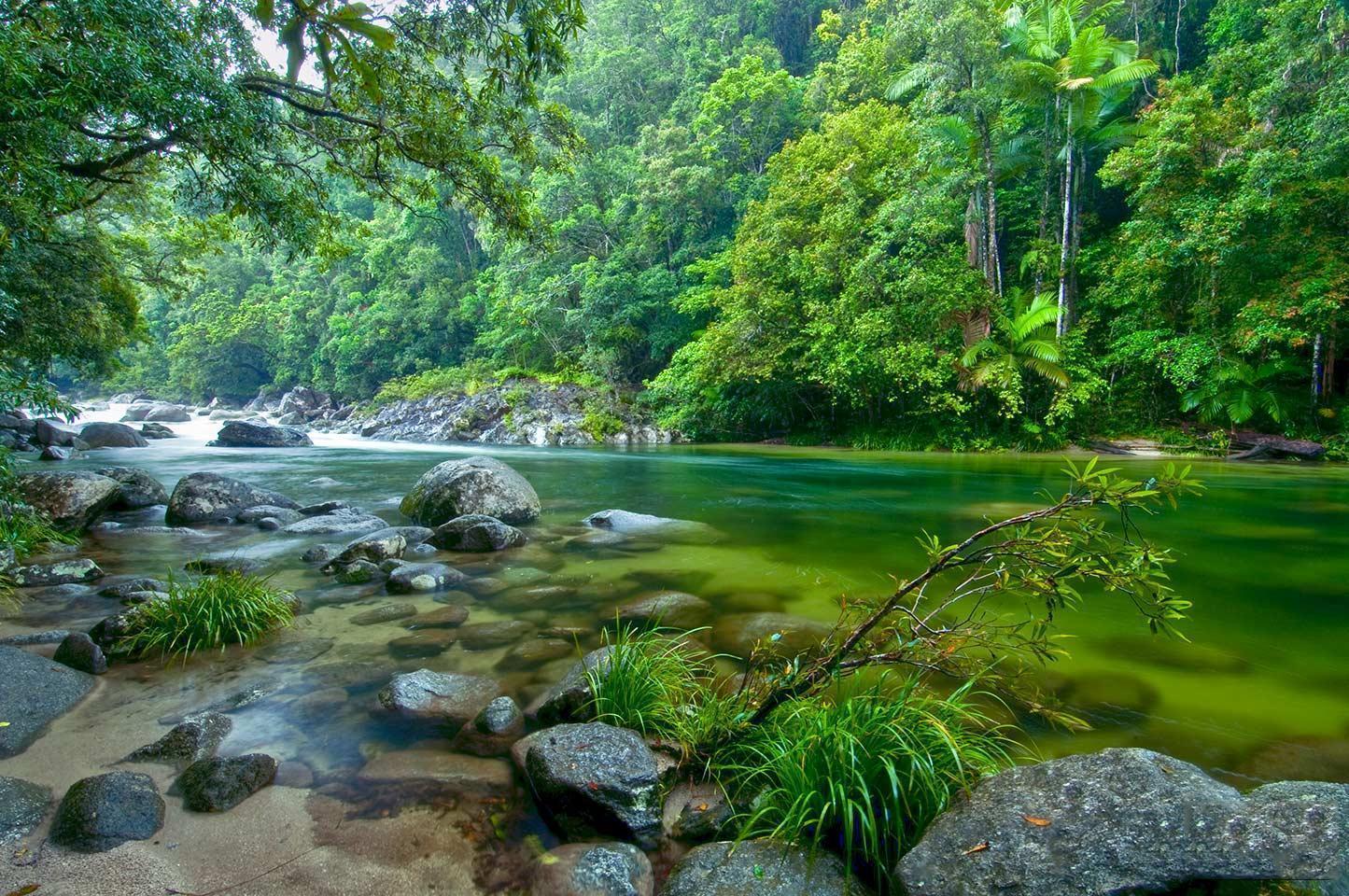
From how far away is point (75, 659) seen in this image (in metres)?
3.55

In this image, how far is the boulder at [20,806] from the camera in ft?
6.97

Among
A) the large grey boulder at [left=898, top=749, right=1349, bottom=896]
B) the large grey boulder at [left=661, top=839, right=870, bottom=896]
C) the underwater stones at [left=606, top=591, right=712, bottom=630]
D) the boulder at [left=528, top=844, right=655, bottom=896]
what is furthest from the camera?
the underwater stones at [left=606, top=591, right=712, bottom=630]

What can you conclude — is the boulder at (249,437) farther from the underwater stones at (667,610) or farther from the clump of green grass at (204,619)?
the underwater stones at (667,610)

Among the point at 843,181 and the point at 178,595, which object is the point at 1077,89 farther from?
the point at 178,595

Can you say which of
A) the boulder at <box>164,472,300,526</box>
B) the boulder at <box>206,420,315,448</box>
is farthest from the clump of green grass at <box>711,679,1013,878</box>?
the boulder at <box>206,420,315,448</box>

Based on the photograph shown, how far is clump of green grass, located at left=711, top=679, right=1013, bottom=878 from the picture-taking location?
202cm

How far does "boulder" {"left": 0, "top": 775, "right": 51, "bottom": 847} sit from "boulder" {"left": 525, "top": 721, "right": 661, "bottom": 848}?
5.70 ft

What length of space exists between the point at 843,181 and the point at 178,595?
20.3 meters

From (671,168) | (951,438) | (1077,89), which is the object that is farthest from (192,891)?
(671,168)

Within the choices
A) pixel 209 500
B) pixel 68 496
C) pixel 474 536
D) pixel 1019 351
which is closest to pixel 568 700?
pixel 474 536

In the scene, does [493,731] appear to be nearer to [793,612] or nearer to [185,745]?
[185,745]

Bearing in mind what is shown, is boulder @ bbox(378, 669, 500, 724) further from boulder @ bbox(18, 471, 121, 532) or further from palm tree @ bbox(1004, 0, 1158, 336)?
palm tree @ bbox(1004, 0, 1158, 336)

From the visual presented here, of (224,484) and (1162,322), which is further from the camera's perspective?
(1162,322)

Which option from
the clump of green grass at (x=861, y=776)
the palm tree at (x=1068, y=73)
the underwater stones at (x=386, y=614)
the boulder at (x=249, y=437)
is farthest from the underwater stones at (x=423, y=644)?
the boulder at (x=249, y=437)
